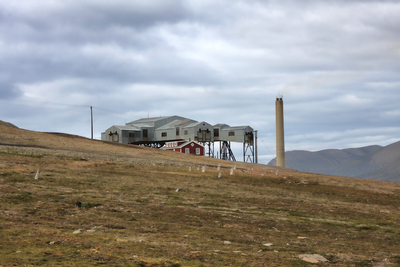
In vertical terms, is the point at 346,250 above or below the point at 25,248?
below

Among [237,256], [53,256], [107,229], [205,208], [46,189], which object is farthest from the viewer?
[46,189]

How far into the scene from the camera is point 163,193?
83.0 feet

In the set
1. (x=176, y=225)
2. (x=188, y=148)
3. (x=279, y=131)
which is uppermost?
(x=279, y=131)

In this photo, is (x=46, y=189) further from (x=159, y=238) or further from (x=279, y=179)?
(x=279, y=179)

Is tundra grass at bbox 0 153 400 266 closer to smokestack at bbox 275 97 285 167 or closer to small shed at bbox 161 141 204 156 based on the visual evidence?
small shed at bbox 161 141 204 156

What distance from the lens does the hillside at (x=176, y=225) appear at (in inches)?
404

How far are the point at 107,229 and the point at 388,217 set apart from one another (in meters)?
16.0

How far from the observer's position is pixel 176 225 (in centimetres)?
1559

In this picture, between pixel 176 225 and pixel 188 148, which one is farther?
pixel 188 148

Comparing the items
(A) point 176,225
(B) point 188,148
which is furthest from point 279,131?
(A) point 176,225

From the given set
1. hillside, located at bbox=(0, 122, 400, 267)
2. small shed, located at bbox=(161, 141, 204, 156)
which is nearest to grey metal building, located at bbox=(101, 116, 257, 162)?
small shed, located at bbox=(161, 141, 204, 156)

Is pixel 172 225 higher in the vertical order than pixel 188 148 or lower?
lower

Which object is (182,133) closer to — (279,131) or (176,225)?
(279,131)

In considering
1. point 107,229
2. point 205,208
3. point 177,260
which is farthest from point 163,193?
point 177,260
